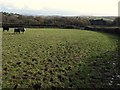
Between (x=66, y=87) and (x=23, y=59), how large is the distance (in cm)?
555

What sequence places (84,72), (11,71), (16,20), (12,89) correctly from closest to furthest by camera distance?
(12,89), (11,71), (84,72), (16,20)

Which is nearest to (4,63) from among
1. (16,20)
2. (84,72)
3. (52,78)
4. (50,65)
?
(50,65)

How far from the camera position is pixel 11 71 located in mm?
12977

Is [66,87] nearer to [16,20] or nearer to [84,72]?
[84,72]

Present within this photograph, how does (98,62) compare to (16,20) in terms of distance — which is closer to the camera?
(98,62)

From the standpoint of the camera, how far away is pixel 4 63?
14.5 m

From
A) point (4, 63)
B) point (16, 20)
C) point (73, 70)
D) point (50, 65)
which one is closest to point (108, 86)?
point (73, 70)

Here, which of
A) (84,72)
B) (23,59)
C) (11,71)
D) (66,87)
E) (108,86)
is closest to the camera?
(66,87)

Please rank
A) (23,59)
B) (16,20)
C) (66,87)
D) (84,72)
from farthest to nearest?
(16,20)
(23,59)
(84,72)
(66,87)

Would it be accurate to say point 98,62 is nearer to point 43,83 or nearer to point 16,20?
point 43,83

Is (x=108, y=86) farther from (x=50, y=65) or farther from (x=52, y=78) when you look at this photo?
(x=50, y=65)

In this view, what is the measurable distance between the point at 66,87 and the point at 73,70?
9.79ft

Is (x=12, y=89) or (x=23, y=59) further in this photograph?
(x=23, y=59)

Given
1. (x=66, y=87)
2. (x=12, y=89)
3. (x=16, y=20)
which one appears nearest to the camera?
(x=12, y=89)
